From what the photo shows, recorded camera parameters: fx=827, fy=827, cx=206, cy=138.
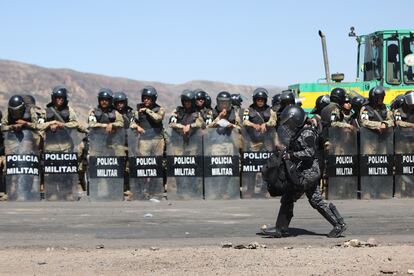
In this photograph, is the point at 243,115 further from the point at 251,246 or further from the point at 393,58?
the point at 251,246

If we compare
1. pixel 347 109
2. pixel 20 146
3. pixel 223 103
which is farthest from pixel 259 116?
pixel 20 146

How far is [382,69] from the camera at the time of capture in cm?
2228

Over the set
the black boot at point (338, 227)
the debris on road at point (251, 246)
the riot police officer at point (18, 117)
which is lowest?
the debris on road at point (251, 246)

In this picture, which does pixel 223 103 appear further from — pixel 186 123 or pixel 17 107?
pixel 17 107

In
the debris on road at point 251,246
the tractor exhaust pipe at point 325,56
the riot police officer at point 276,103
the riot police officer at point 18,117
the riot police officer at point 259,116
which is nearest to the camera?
the debris on road at point 251,246

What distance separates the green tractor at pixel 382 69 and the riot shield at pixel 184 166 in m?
6.22

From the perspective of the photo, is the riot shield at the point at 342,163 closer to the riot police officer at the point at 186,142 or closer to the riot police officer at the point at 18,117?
the riot police officer at the point at 186,142

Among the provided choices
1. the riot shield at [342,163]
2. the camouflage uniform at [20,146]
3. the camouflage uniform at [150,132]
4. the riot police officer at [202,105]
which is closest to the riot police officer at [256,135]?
the riot police officer at [202,105]

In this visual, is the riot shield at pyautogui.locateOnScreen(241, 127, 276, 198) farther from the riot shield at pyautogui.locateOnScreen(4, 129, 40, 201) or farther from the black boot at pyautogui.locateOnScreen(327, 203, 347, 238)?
the black boot at pyautogui.locateOnScreen(327, 203, 347, 238)

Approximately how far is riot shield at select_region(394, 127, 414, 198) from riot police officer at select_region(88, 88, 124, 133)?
5965 millimetres

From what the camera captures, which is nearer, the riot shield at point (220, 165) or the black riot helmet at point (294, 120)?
the black riot helmet at point (294, 120)

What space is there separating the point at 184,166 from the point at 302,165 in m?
6.08

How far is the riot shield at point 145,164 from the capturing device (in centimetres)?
1742

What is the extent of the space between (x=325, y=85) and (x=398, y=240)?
11.8 meters
